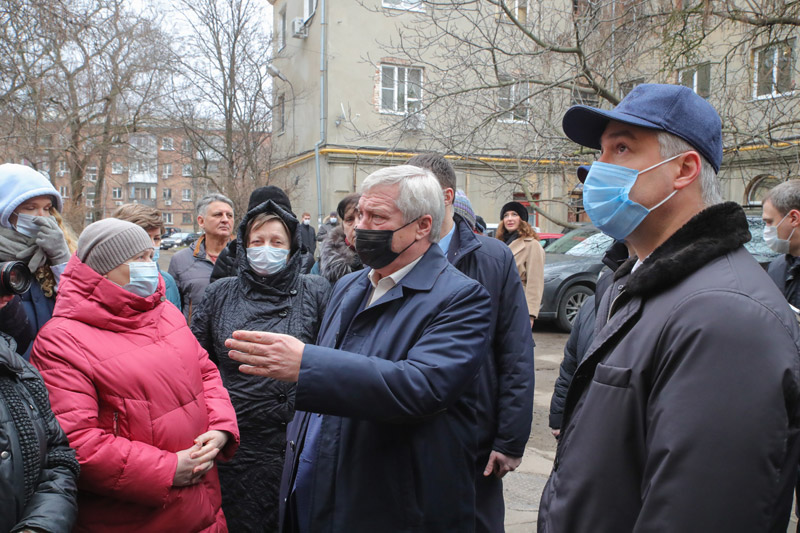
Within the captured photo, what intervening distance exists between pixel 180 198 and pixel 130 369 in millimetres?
85977

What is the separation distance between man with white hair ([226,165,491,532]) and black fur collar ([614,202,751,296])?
29.2 inches

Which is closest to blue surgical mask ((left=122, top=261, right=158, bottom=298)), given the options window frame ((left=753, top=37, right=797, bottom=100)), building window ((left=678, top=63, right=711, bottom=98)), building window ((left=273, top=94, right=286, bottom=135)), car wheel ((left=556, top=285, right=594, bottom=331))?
window frame ((left=753, top=37, right=797, bottom=100))

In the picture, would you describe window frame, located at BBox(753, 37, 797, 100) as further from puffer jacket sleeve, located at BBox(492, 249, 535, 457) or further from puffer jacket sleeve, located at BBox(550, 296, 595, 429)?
puffer jacket sleeve, located at BBox(492, 249, 535, 457)

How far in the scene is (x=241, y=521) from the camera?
2.99m

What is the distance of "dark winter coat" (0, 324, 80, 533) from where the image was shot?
1.75m

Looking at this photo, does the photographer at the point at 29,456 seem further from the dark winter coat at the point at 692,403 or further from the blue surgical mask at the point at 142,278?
the dark winter coat at the point at 692,403

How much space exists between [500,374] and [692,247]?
5.27 feet

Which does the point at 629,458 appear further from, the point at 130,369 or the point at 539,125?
the point at 539,125

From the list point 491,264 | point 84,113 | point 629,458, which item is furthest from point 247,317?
point 84,113

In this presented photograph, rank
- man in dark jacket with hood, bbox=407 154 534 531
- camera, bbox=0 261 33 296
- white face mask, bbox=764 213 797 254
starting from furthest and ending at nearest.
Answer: white face mask, bbox=764 213 797 254 → man in dark jacket with hood, bbox=407 154 534 531 → camera, bbox=0 261 33 296

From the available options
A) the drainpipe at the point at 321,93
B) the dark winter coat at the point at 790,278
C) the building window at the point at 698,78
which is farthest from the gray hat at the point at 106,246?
the drainpipe at the point at 321,93

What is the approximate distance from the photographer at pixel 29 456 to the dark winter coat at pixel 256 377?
109 centimetres

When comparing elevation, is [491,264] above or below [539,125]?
below

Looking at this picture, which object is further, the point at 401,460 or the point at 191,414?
the point at 191,414
